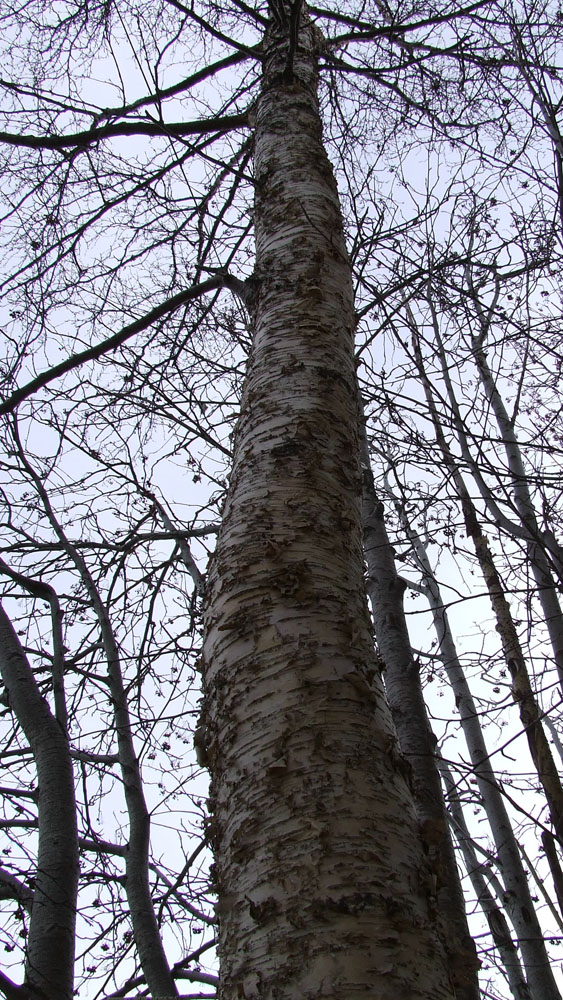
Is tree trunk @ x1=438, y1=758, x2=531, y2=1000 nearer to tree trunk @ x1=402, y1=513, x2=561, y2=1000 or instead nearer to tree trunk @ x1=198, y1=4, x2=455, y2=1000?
tree trunk @ x1=402, y1=513, x2=561, y2=1000

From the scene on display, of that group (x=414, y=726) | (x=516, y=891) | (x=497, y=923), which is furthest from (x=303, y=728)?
(x=516, y=891)

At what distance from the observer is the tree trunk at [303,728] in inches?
26.9

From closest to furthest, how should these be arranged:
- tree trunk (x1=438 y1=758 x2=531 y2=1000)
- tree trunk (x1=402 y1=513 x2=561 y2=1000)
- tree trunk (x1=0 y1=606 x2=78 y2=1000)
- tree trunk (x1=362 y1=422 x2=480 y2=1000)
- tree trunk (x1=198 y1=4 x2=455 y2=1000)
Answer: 1. tree trunk (x1=198 y1=4 x2=455 y2=1000)
2. tree trunk (x1=362 y1=422 x2=480 y2=1000)
3. tree trunk (x1=0 y1=606 x2=78 y2=1000)
4. tree trunk (x1=438 y1=758 x2=531 y2=1000)
5. tree trunk (x1=402 y1=513 x2=561 y2=1000)

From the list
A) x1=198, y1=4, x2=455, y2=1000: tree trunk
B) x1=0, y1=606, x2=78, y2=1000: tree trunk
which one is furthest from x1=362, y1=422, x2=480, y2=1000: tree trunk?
x1=0, y1=606, x2=78, y2=1000: tree trunk

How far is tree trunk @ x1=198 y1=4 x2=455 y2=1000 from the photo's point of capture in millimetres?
682

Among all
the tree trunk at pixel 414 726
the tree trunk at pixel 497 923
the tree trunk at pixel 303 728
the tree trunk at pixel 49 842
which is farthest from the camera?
the tree trunk at pixel 497 923

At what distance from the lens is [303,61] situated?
3062 mm

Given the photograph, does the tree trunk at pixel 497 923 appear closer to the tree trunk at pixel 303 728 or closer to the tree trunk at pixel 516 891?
the tree trunk at pixel 516 891

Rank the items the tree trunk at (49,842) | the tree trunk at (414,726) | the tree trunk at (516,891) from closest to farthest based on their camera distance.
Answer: the tree trunk at (414,726) → the tree trunk at (49,842) → the tree trunk at (516,891)

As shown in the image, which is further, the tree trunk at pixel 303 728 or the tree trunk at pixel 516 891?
the tree trunk at pixel 516 891

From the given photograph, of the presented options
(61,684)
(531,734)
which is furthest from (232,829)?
(61,684)

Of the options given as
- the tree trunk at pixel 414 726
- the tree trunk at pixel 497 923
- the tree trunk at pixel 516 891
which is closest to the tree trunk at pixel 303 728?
the tree trunk at pixel 414 726

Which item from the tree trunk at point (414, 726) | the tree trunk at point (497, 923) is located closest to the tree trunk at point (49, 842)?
the tree trunk at point (414, 726)

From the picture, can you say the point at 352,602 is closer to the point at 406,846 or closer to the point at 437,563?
the point at 406,846
